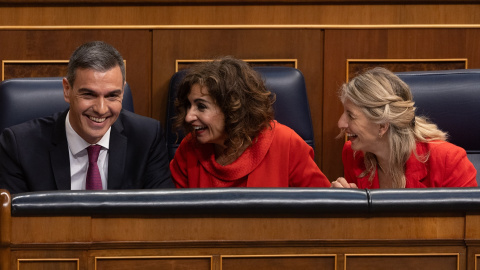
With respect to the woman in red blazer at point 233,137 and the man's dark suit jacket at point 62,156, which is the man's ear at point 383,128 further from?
the man's dark suit jacket at point 62,156

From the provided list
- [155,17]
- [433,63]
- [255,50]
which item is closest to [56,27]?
[155,17]

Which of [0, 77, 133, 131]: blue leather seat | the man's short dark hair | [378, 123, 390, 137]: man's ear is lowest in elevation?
[378, 123, 390, 137]: man's ear

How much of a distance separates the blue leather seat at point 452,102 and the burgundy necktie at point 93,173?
0.70 meters

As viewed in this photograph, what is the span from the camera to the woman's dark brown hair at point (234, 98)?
4.67 ft

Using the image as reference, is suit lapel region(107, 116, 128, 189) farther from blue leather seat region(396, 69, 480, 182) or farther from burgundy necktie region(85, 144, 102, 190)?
blue leather seat region(396, 69, 480, 182)

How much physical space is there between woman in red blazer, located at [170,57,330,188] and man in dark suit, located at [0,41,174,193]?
5.3 inches

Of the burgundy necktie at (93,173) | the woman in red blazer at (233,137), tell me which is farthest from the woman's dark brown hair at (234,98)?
the burgundy necktie at (93,173)

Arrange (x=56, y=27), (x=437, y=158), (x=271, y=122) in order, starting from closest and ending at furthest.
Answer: (x=437, y=158), (x=271, y=122), (x=56, y=27)

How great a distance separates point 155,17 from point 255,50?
28 centimetres

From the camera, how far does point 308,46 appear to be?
1.80 m

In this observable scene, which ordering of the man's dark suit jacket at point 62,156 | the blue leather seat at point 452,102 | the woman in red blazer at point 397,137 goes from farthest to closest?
the blue leather seat at point 452,102
the woman in red blazer at point 397,137
the man's dark suit jacket at point 62,156

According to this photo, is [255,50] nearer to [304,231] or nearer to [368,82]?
[368,82]

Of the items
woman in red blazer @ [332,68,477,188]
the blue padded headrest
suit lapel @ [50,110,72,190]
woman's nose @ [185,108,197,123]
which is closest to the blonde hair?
woman in red blazer @ [332,68,477,188]

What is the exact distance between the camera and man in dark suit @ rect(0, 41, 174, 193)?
1273 mm
